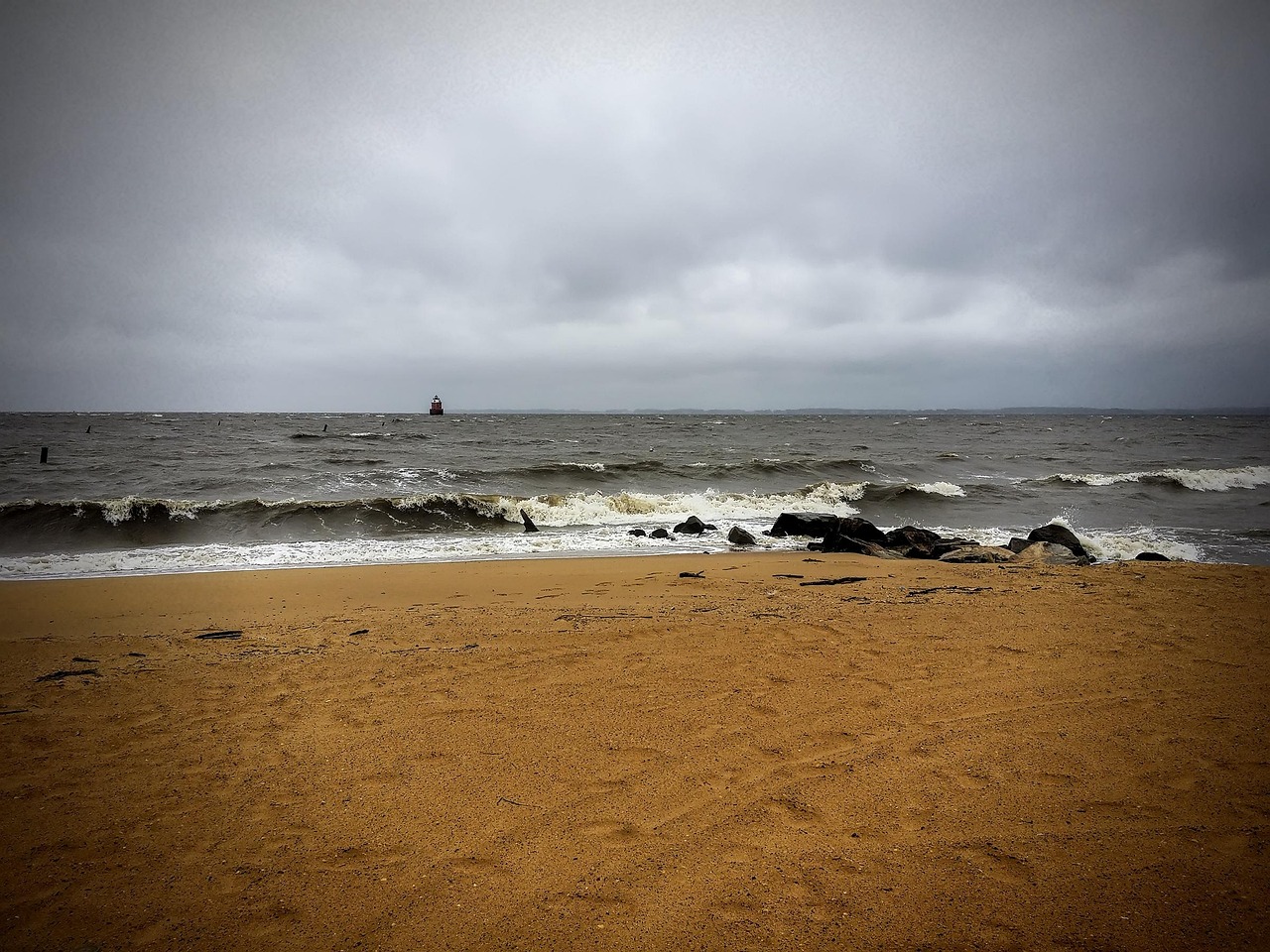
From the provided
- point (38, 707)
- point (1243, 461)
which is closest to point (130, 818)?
point (38, 707)

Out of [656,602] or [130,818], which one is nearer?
[130,818]

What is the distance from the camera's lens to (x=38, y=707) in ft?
15.1

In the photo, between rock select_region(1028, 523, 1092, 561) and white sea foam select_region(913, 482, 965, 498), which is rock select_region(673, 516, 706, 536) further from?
white sea foam select_region(913, 482, 965, 498)

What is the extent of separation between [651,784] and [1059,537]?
1218 cm

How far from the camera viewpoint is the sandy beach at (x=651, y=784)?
248 cm

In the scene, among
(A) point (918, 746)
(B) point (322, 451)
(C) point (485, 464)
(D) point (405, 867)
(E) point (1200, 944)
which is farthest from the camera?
(B) point (322, 451)

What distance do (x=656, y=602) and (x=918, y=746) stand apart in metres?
4.28

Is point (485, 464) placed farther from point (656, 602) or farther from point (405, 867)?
point (405, 867)

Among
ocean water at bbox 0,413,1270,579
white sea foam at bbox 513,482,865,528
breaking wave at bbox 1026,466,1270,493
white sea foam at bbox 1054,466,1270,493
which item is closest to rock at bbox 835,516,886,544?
ocean water at bbox 0,413,1270,579

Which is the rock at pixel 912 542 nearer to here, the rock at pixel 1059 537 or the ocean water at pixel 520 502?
the rock at pixel 1059 537

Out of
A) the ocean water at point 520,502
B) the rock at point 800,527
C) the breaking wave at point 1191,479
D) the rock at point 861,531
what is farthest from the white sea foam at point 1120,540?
the breaking wave at point 1191,479

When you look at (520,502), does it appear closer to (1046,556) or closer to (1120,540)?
(1046,556)

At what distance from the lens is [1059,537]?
39.1 ft

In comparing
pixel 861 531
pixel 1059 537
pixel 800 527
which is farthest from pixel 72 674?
pixel 1059 537
